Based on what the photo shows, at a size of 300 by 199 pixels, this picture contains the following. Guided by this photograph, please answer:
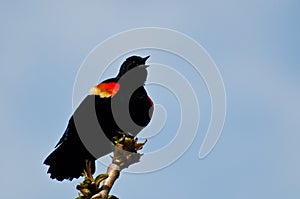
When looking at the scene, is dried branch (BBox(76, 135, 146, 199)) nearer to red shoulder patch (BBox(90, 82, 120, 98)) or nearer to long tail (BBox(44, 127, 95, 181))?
long tail (BBox(44, 127, 95, 181))

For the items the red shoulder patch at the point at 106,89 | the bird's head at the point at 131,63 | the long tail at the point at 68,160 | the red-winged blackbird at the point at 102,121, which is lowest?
the long tail at the point at 68,160

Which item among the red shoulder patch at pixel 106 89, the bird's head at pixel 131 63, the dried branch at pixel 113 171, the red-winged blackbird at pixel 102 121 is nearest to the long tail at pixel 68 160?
the red-winged blackbird at pixel 102 121

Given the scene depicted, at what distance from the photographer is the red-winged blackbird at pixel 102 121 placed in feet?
16.5

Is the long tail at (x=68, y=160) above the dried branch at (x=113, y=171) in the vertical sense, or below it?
above

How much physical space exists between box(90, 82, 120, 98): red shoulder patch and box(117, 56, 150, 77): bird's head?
754 millimetres

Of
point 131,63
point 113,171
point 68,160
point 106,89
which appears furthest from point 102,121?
point 113,171

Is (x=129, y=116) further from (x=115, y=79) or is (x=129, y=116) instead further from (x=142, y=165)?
(x=142, y=165)

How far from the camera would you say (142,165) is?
4.03 m

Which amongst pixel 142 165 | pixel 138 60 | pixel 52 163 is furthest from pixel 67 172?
pixel 138 60

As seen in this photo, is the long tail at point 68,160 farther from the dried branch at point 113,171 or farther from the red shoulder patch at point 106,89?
the dried branch at point 113,171

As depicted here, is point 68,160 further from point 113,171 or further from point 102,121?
point 113,171

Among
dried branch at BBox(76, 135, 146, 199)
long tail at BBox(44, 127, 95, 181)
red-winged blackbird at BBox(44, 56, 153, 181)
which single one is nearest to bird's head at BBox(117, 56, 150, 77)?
red-winged blackbird at BBox(44, 56, 153, 181)

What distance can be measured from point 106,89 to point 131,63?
42.9 inches

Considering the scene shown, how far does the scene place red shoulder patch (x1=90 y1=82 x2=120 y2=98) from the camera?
242 inches
